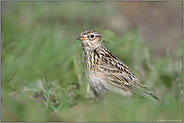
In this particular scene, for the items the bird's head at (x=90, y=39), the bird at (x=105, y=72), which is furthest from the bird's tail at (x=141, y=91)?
the bird's head at (x=90, y=39)

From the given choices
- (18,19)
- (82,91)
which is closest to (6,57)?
(82,91)

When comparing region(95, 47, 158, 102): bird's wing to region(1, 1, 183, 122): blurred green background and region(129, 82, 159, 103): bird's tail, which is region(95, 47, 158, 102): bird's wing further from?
region(1, 1, 183, 122): blurred green background

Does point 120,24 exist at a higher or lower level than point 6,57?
higher

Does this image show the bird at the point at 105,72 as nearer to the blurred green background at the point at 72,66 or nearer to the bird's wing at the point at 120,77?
the bird's wing at the point at 120,77

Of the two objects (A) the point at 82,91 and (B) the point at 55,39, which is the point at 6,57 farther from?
(A) the point at 82,91

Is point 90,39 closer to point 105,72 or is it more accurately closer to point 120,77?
point 105,72

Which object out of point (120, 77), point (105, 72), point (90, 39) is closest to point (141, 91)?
point (120, 77)

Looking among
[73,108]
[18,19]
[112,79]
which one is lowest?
[73,108]

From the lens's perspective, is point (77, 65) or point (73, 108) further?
point (77, 65)
